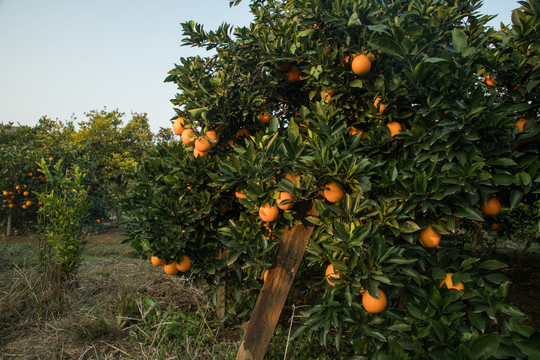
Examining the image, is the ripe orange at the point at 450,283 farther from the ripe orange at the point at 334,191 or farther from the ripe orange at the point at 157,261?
the ripe orange at the point at 157,261

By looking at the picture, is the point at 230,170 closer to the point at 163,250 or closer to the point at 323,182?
the point at 323,182

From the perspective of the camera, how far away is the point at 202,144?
6.28 ft

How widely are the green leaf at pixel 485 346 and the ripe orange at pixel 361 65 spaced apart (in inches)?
49.1

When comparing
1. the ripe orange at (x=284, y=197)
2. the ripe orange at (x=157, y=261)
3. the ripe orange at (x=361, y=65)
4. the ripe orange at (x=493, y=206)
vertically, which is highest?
the ripe orange at (x=361, y=65)

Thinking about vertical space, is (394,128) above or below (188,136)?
below

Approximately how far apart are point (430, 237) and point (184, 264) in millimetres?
1376

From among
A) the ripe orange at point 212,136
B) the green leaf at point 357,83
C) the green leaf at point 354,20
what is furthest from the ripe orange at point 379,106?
the ripe orange at point 212,136

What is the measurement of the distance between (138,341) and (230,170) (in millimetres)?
1847

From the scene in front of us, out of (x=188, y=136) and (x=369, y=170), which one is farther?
(x=188, y=136)

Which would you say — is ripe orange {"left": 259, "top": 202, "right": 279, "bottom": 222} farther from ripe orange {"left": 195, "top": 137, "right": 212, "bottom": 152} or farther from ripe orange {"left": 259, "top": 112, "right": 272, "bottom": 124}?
ripe orange {"left": 259, "top": 112, "right": 272, "bottom": 124}

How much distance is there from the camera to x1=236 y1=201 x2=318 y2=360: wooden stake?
1.87 metres

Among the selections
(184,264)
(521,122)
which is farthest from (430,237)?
(184,264)

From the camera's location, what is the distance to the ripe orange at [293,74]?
83.7 inches

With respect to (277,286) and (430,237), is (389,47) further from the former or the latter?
(277,286)
